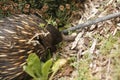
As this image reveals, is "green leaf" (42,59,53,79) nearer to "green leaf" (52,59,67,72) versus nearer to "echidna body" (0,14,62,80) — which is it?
"green leaf" (52,59,67,72)

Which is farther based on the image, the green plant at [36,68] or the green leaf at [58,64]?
the green leaf at [58,64]

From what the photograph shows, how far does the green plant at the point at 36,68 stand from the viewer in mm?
4933

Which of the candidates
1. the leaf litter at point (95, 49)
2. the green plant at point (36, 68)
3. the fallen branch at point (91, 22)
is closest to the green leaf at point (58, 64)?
→ the leaf litter at point (95, 49)

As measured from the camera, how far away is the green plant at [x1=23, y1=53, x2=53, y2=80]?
493 cm

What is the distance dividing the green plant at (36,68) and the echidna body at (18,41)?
184mm

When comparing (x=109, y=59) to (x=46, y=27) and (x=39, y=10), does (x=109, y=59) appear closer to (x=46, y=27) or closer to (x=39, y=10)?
(x=46, y=27)

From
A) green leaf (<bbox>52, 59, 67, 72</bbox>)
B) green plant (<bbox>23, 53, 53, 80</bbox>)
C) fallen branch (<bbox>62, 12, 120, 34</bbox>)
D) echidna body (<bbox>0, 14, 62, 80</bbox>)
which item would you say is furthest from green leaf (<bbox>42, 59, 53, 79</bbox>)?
fallen branch (<bbox>62, 12, 120, 34</bbox>)

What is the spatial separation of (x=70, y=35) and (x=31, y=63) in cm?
93

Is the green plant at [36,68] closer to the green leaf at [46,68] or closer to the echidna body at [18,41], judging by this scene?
the green leaf at [46,68]

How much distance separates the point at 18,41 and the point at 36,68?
44cm

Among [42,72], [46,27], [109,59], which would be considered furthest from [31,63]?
[109,59]

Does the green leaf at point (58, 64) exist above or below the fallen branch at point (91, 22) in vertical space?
below

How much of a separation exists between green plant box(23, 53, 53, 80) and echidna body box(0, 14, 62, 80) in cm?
18

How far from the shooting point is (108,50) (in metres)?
4.92
